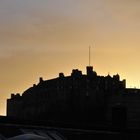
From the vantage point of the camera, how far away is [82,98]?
16650 centimetres

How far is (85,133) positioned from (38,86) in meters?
134

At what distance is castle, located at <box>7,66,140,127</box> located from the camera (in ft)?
526

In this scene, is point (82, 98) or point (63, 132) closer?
point (63, 132)

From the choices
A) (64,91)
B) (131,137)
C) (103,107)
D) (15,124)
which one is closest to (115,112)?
(131,137)

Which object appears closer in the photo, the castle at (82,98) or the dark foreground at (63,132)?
the dark foreground at (63,132)

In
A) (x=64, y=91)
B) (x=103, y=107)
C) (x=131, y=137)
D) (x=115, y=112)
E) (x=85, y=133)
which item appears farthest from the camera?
(x=64, y=91)

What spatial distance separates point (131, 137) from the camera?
52844 mm

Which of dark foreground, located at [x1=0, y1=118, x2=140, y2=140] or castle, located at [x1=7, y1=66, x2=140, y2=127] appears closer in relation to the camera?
dark foreground, located at [x1=0, y1=118, x2=140, y2=140]

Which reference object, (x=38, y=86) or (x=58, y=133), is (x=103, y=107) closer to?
(x=38, y=86)

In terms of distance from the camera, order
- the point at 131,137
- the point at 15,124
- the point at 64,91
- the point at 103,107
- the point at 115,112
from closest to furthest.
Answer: the point at 15,124, the point at 131,137, the point at 115,112, the point at 103,107, the point at 64,91

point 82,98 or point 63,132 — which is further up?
point 82,98

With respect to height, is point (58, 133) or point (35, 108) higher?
point (35, 108)

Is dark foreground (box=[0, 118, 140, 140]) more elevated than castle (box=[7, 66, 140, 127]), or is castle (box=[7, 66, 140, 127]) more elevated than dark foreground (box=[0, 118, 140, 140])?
castle (box=[7, 66, 140, 127])

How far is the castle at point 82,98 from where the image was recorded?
16038 centimetres
